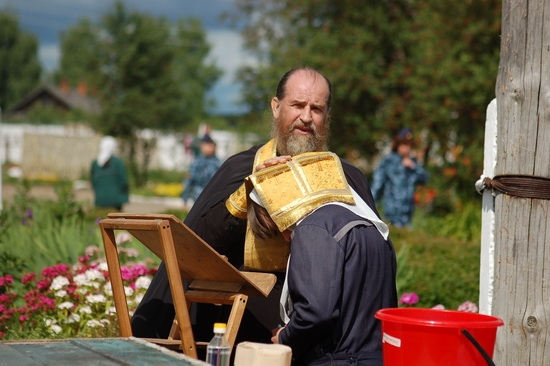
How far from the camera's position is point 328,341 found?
3.70 m

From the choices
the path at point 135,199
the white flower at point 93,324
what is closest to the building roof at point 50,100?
the path at point 135,199

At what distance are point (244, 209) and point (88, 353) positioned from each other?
115cm

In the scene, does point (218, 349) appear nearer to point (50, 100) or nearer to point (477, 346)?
point (477, 346)

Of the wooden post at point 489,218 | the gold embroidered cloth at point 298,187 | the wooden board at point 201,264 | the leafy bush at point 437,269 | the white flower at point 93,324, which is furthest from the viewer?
the leafy bush at point 437,269

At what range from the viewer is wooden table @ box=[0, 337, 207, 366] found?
3147mm

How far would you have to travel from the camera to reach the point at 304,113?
14.5ft

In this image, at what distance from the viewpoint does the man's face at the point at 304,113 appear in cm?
441

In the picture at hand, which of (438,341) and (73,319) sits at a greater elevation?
(438,341)

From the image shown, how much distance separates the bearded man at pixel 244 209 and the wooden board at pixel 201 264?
200 mm

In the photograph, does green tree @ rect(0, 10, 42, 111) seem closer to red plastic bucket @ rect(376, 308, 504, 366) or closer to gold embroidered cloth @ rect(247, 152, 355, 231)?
gold embroidered cloth @ rect(247, 152, 355, 231)

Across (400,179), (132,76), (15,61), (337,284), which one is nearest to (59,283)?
(337,284)

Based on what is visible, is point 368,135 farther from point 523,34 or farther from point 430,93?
point 523,34

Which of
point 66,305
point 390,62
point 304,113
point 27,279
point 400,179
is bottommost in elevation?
point 66,305

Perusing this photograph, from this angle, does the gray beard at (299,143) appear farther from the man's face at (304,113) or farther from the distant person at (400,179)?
the distant person at (400,179)
